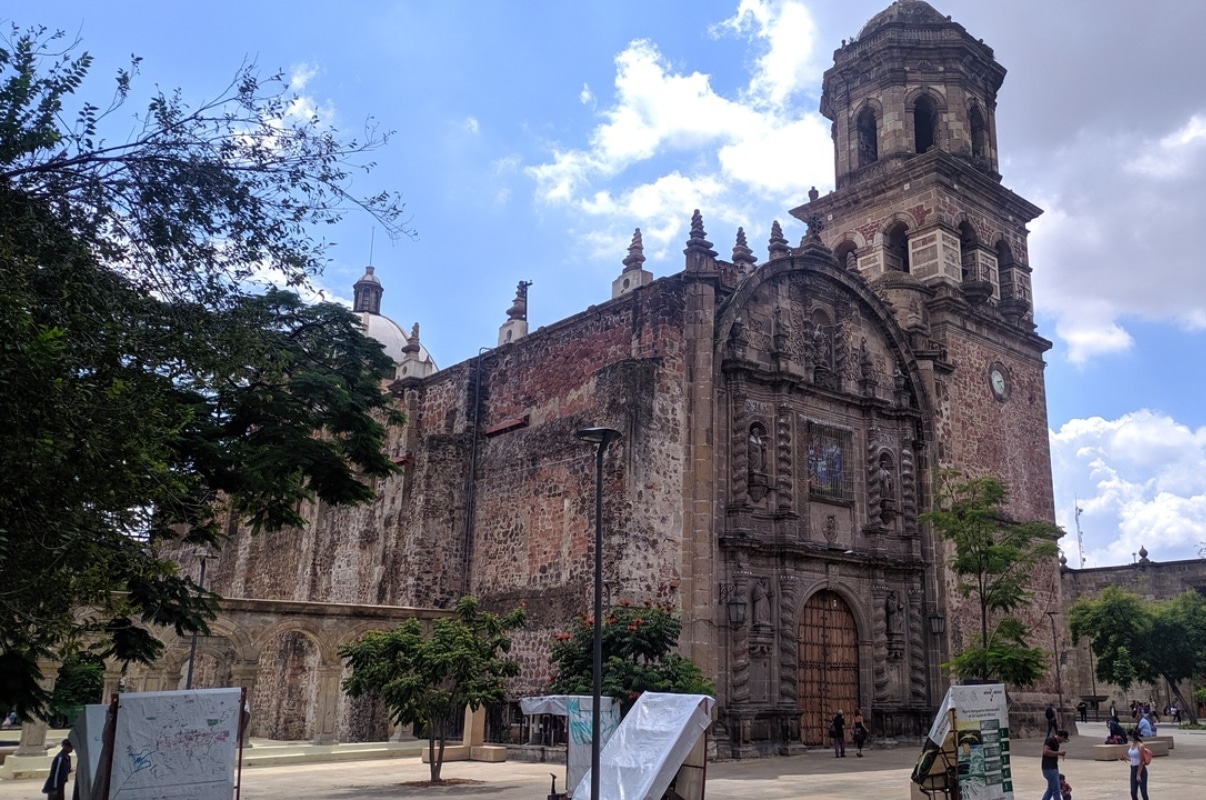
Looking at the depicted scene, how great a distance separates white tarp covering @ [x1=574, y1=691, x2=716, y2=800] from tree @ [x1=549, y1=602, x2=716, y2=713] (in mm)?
4200

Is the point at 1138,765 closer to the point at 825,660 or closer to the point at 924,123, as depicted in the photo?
the point at 825,660

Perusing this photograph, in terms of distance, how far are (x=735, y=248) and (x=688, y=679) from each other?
10469 mm

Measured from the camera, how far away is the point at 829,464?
74.6ft

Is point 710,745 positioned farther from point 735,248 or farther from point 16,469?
point 16,469

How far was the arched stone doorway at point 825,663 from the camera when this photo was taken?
2094 centimetres

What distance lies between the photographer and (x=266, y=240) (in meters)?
9.37

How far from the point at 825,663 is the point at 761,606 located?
8.76ft

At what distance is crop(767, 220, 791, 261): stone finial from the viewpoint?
22.7 meters

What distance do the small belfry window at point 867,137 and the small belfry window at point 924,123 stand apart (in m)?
1.15

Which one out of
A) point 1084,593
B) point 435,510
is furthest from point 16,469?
point 1084,593

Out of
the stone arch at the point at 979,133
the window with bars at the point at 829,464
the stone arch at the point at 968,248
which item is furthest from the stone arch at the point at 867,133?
the window with bars at the point at 829,464

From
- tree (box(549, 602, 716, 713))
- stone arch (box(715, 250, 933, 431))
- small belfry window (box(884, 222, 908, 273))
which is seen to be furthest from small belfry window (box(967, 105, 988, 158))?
tree (box(549, 602, 716, 713))

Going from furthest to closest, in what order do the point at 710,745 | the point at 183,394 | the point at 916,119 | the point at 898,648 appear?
the point at 916,119, the point at 898,648, the point at 710,745, the point at 183,394

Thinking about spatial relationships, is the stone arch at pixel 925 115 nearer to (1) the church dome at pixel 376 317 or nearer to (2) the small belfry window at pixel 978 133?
(2) the small belfry window at pixel 978 133
